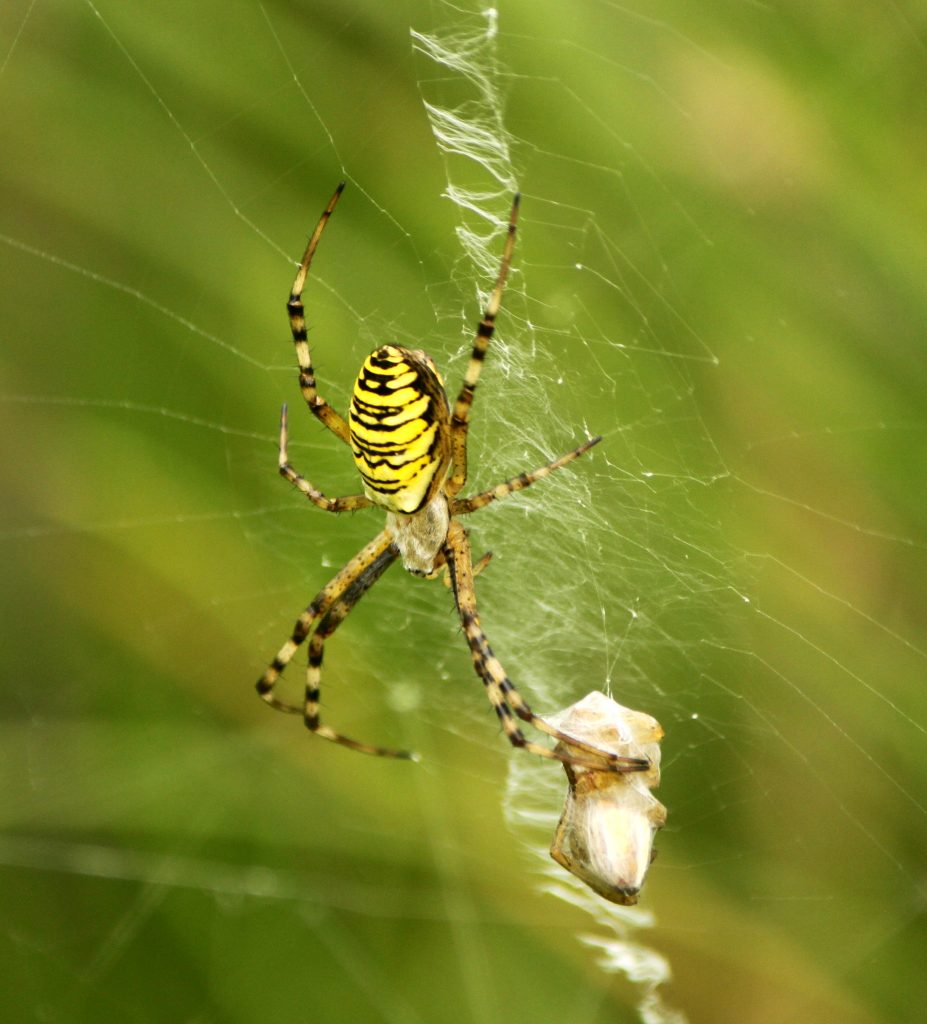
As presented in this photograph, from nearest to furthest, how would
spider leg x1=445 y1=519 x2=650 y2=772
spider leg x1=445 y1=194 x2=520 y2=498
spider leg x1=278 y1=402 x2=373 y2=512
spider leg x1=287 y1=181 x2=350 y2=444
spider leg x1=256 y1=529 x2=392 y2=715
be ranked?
1. spider leg x1=445 y1=519 x2=650 y2=772
2. spider leg x1=445 y1=194 x2=520 y2=498
3. spider leg x1=287 y1=181 x2=350 y2=444
4. spider leg x1=278 y1=402 x2=373 y2=512
5. spider leg x1=256 y1=529 x2=392 y2=715

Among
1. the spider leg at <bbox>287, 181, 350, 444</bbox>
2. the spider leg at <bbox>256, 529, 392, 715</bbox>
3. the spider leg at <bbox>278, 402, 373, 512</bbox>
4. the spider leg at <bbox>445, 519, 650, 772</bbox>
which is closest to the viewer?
the spider leg at <bbox>445, 519, 650, 772</bbox>

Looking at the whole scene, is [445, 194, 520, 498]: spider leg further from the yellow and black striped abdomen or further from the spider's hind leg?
the spider's hind leg

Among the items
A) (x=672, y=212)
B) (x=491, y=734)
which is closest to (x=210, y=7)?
(x=672, y=212)

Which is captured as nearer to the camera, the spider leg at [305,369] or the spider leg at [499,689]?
the spider leg at [499,689]

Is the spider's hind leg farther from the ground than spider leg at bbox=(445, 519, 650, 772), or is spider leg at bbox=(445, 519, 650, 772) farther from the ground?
spider leg at bbox=(445, 519, 650, 772)

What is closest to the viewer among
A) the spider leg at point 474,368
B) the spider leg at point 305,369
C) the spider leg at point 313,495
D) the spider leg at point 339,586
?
the spider leg at point 474,368

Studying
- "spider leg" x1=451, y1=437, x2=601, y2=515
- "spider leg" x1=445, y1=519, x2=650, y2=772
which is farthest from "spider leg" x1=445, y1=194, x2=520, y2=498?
"spider leg" x1=445, y1=519, x2=650, y2=772

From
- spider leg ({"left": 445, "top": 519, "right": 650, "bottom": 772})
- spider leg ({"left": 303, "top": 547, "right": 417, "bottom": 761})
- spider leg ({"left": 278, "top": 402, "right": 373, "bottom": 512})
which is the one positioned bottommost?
spider leg ({"left": 303, "top": 547, "right": 417, "bottom": 761})

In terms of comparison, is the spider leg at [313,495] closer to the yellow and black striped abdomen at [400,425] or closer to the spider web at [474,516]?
the yellow and black striped abdomen at [400,425]

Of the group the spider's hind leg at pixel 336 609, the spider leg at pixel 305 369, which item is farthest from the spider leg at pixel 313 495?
the spider's hind leg at pixel 336 609
